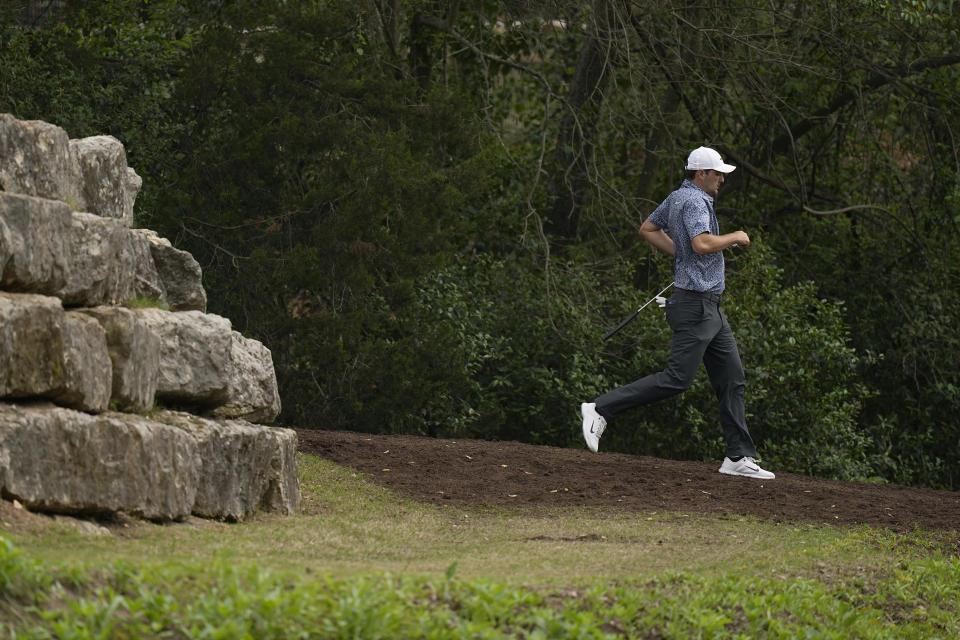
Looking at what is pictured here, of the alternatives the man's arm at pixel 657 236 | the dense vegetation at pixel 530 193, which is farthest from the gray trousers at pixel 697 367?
the dense vegetation at pixel 530 193

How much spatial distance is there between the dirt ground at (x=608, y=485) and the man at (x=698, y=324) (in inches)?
13.1

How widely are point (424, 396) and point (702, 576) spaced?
18.0 feet

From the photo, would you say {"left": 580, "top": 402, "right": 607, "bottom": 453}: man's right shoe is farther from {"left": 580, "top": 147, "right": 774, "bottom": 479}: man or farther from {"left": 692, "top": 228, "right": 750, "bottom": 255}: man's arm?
{"left": 692, "top": 228, "right": 750, "bottom": 255}: man's arm

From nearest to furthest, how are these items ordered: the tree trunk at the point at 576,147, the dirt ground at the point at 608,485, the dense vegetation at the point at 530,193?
the dirt ground at the point at 608,485
the dense vegetation at the point at 530,193
the tree trunk at the point at 576,147

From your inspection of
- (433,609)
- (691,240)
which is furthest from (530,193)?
(433,609)

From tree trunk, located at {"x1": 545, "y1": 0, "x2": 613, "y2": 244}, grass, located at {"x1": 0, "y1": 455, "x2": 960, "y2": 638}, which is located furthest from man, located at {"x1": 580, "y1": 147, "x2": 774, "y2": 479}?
tree trunk, located at {"x1": 545, "y1": 0, "x2": 613, "y2": 244}

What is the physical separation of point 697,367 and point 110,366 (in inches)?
157

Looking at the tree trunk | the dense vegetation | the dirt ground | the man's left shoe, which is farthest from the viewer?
the tree trunk

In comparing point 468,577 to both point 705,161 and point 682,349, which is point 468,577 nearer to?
point 682,349

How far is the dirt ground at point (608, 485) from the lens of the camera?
765cm

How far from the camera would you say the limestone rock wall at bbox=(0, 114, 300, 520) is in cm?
536

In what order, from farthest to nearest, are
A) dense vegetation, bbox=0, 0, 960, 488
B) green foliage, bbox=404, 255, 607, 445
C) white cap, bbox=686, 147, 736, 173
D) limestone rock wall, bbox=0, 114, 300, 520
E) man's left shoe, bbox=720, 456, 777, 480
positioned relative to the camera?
green foliage, bbox=404, 255, 607, 445 < dense vegetation, bbox=0, 0, 960, 488 < man's left shoe, bbox=720, 456, 777, 480 < white cap, bbox=686, 147, 736, 173 < limestone rock wall, bbox=0, 114, 300, 520

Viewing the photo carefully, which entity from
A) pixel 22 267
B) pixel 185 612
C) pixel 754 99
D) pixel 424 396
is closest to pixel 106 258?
pixel 22 267

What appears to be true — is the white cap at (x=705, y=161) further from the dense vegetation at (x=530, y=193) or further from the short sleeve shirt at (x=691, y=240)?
the dense vegetation at (x=530, y=193)
